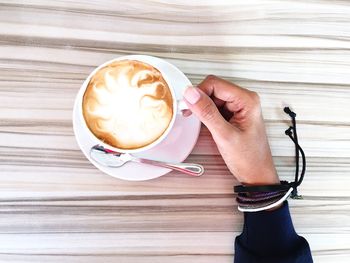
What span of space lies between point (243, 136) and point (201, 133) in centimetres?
8

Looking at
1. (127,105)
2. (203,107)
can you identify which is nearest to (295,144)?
(203,107)

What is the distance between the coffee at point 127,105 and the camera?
0.68 metres

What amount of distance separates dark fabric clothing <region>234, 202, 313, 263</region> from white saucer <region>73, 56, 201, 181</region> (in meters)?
0.17

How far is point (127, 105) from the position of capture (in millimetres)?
685

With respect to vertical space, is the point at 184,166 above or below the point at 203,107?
below

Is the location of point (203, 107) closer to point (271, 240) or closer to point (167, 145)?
point (167, 145)

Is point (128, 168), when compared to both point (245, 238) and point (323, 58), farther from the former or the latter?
point (323, 58)

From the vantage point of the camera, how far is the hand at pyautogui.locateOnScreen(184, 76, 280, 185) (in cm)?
75

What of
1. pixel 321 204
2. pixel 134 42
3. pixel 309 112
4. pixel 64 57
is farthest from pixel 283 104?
pixel 64 57

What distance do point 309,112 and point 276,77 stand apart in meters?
0.09

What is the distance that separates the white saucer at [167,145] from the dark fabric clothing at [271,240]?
0.17 meters

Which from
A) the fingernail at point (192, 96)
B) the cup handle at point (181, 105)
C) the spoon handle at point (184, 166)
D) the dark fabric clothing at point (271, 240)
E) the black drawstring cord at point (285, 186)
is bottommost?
the dark fabric clothing at point (271, 240)

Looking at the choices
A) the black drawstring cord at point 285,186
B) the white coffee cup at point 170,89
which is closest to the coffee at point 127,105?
the white coffee cup at point 170,89

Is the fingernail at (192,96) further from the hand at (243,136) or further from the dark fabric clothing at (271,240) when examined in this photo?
the dark fabric clothing at (271,240)
